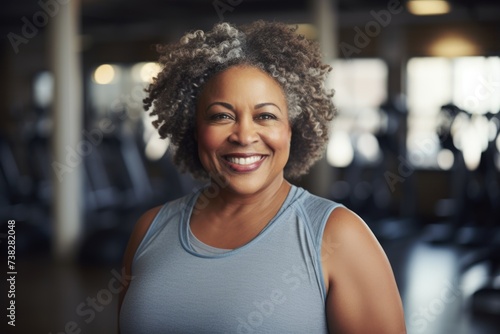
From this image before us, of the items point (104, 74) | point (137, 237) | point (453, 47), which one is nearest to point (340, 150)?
point (453, 47)

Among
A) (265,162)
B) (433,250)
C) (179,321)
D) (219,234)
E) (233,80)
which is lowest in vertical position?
(433,250)

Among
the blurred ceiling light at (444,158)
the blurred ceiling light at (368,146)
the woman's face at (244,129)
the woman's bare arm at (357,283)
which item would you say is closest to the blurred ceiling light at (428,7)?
the blurred ceiling light at (444,158)

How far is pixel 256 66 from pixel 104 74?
9.21 metres

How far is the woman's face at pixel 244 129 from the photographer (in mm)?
1135

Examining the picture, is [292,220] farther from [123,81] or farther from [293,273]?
[123,81]

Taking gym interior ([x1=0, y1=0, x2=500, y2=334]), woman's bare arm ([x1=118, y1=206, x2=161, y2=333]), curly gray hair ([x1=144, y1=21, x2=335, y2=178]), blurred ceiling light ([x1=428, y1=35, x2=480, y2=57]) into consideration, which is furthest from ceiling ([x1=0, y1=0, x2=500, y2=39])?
woman's bare arm ([x1=118, y1=206, x2=161, y2=333])

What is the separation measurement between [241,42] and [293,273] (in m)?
0.41

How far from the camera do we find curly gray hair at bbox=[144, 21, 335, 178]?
46.5 inches

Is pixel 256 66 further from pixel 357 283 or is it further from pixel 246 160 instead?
pixel 357 283

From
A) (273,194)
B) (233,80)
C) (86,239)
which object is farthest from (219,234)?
(86,239)

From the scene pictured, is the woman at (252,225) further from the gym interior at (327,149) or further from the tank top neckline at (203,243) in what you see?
the gym interior at (327,149)

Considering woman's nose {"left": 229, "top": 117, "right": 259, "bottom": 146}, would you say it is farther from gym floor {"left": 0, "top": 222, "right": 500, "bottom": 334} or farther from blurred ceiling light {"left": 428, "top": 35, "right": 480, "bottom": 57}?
blurred ceiling light {"left": 428, "top": 35, "right": 480, "bottom": 57}

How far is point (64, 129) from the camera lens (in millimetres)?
4840

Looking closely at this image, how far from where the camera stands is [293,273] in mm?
1073
